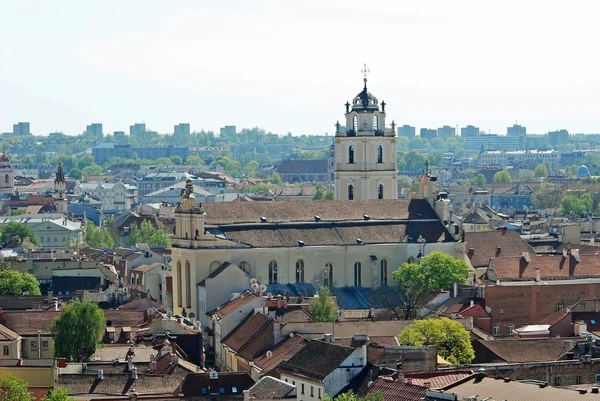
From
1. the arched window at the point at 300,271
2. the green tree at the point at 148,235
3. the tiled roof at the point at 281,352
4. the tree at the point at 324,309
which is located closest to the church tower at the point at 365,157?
the arched window at the point at 300,271

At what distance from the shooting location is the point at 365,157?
10262 cm

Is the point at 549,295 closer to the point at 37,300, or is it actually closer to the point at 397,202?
the point at 397,202

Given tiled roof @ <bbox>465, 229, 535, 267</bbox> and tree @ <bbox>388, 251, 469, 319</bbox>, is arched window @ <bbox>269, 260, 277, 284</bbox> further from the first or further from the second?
tiled roof @ <bbox>465, 229, 535, 267</bbox>

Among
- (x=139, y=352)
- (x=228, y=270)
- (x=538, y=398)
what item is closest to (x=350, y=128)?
(x=228, y=270)

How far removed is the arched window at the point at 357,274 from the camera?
89188mm

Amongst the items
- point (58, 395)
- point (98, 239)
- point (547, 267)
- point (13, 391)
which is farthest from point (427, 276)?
point (98, 239)

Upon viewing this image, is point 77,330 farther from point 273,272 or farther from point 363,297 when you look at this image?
point 363,297

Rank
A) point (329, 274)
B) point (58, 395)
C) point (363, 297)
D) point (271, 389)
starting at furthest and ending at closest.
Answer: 1. point (329, 274)
2. point (363, 297)
3. point (271, 389)
4. point (58, 395)

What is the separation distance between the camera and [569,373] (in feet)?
190

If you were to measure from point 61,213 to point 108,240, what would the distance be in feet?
65.3

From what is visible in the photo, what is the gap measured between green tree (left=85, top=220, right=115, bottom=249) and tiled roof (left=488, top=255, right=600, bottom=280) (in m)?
56.3

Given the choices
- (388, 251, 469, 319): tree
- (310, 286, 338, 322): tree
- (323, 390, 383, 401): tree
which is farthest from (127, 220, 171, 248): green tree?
(323, 390, 383, 401): tree

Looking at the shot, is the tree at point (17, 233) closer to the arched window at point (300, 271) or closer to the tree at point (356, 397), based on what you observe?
the arched window at point (300, 271)

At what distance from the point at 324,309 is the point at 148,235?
69.1m
